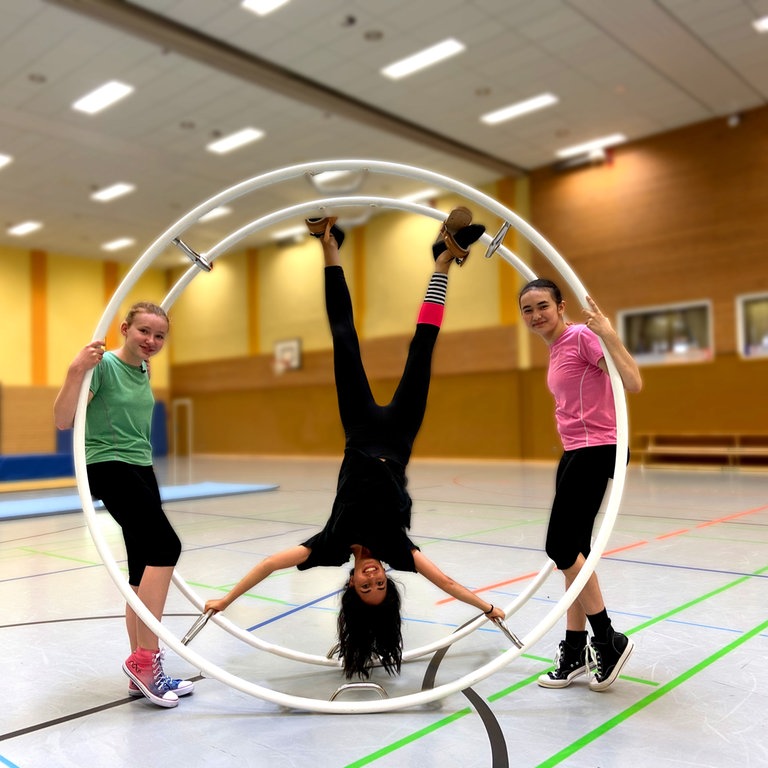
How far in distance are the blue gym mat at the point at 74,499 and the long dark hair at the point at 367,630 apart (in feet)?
20.0

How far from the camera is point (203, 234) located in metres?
20.1

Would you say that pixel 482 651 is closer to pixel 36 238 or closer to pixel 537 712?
pixel 537 712

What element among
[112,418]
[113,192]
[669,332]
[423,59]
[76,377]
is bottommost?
[112,418]

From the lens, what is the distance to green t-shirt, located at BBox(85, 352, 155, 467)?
2838 mm

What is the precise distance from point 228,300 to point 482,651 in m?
20.7

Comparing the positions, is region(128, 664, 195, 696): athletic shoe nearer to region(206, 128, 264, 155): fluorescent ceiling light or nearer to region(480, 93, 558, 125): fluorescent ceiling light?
region(480, 93, 558, 125): fluorescent ceiling light

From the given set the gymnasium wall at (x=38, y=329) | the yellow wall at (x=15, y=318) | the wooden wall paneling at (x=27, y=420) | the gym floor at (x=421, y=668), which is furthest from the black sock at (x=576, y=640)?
the yellow wall at (x=15, y=318)

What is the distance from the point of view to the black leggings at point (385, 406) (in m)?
3.02

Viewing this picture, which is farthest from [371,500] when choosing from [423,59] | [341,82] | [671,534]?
[341,82]

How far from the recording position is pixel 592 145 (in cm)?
1500

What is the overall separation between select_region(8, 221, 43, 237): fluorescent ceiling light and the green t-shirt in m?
18.3

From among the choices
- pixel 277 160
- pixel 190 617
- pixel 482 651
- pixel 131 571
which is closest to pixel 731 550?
pixel 482 651

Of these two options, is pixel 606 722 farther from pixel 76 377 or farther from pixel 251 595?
pixel 251 595

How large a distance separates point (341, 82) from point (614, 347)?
429 inches
